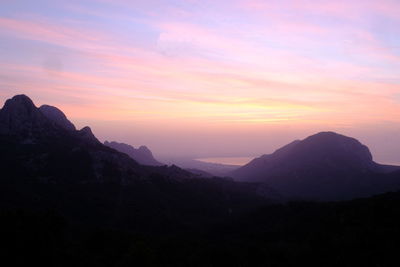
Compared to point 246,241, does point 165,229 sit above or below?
below

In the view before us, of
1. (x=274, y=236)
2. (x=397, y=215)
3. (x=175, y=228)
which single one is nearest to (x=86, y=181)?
(x=175, y=228)

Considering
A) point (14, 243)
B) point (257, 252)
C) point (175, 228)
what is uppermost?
point (14, 243)

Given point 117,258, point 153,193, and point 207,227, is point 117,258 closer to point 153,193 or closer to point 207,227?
point 207,227

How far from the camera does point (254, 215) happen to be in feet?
510

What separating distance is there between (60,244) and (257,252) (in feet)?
137

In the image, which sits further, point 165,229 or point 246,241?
point 165,229

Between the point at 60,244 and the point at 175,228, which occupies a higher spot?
the point at 60,244

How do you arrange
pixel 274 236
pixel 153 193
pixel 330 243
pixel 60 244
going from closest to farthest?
pixel 60 244, pixel 330 243, pixel 274 236, pixel 153 193

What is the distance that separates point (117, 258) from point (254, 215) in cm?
9403

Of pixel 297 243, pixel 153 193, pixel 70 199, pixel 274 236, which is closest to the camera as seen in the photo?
pixel 297 243

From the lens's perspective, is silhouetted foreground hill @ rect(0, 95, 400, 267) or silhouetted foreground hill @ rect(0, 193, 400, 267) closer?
silhouetted foreground hill @ rect(0, 193, 400, 267)

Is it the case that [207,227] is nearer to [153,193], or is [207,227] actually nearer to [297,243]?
[153,193]

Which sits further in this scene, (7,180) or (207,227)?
(7,180)

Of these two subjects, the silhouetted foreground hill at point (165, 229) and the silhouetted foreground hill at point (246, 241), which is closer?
the silhouetted foreground hill at point (246, 241)
